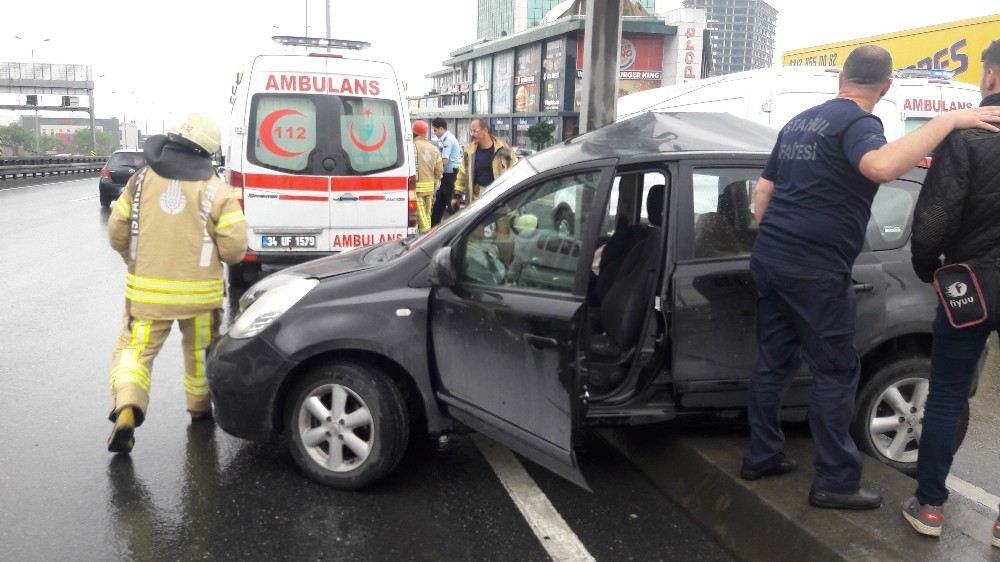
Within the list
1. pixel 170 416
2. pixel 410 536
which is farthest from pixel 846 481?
pixel 170 416

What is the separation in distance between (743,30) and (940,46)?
146054mm

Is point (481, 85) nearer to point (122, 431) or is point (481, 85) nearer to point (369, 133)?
point (369, 133)

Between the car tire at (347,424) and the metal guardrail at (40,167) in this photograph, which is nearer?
the car tire at (347,424)

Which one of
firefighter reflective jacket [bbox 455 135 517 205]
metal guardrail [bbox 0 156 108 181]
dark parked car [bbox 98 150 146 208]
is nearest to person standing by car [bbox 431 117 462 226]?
firefighter reflective jacket [bbox 455 135 517 205]

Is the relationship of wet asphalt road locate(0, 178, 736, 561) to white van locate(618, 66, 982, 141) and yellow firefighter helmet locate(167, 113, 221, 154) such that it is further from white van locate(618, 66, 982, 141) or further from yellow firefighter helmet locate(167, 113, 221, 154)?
white van locate(618, 66, 982, 141)

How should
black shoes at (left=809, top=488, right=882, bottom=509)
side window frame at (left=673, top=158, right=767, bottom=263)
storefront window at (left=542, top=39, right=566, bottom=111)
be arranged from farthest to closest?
storefront window at (left=542, top=39, right=566, bottom=111), side window frame at (left=673, top=158, right=767, bottom=263), black shoes at (left=809, top=488, right=882, bottom=509)

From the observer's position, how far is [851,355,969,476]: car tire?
4195 millimetres

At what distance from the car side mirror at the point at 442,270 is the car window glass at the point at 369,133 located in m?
5.04

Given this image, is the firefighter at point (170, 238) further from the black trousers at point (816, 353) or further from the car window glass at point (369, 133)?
the car window glass at point (369, 133)

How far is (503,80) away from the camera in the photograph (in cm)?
5172

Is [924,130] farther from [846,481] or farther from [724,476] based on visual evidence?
[724,476]

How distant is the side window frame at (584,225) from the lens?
146 inches

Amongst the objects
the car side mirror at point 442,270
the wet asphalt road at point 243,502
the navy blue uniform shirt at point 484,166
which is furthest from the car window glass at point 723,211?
the navy blue uniform shirt at point 484,166

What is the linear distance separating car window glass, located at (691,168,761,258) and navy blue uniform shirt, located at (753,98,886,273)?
58cm
